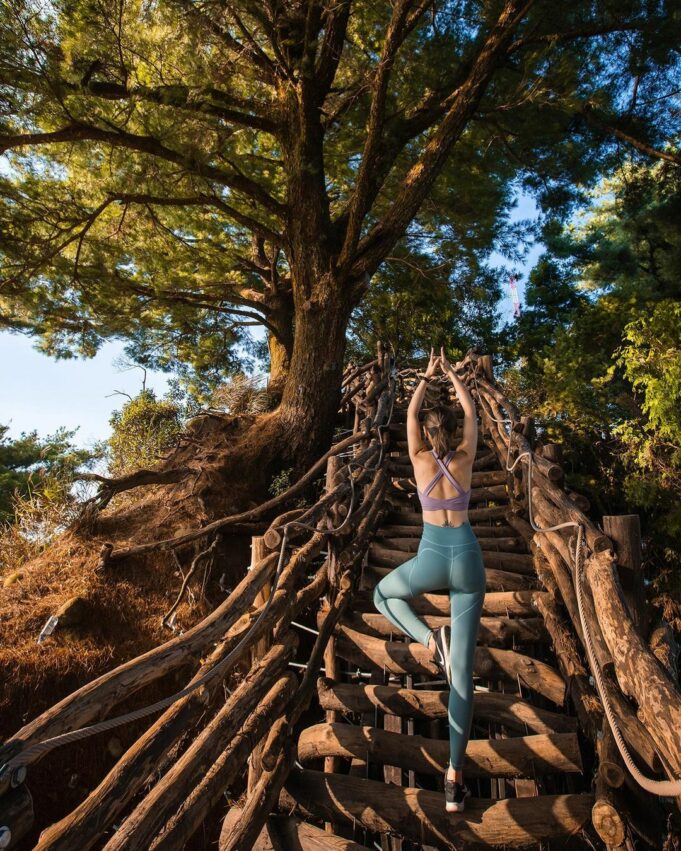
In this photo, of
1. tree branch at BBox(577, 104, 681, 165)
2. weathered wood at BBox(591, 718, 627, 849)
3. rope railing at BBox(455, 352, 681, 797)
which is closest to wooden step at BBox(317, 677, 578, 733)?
rope railing at BBox(455, 352, 681, 797)

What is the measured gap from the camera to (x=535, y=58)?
5438 mm

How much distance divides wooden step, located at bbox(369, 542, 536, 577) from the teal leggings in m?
1.77

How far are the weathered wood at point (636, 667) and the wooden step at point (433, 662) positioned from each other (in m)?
0.86

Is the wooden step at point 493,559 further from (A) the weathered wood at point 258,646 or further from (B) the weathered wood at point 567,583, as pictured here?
(A) the weathered wood at point 258,646

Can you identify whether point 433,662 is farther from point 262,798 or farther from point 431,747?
point 262,798

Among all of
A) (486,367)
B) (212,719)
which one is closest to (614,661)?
(212,719)

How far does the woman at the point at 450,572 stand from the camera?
7.40 ft

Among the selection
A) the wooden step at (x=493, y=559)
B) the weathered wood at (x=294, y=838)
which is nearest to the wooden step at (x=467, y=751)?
the weathered wood at (x=294, y=838)

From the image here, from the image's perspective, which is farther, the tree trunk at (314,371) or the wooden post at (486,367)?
the wooden post at (486,367)

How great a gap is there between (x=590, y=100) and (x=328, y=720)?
6545 millimetres

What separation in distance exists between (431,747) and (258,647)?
3.56 feet

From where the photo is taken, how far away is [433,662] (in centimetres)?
309

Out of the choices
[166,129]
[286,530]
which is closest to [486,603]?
[286,530]

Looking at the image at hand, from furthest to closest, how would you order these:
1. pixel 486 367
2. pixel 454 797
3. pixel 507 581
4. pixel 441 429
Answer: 1. pixel 486 367
2. pixel 507 581
3. pixel 441 429
4. pixel 454 797
